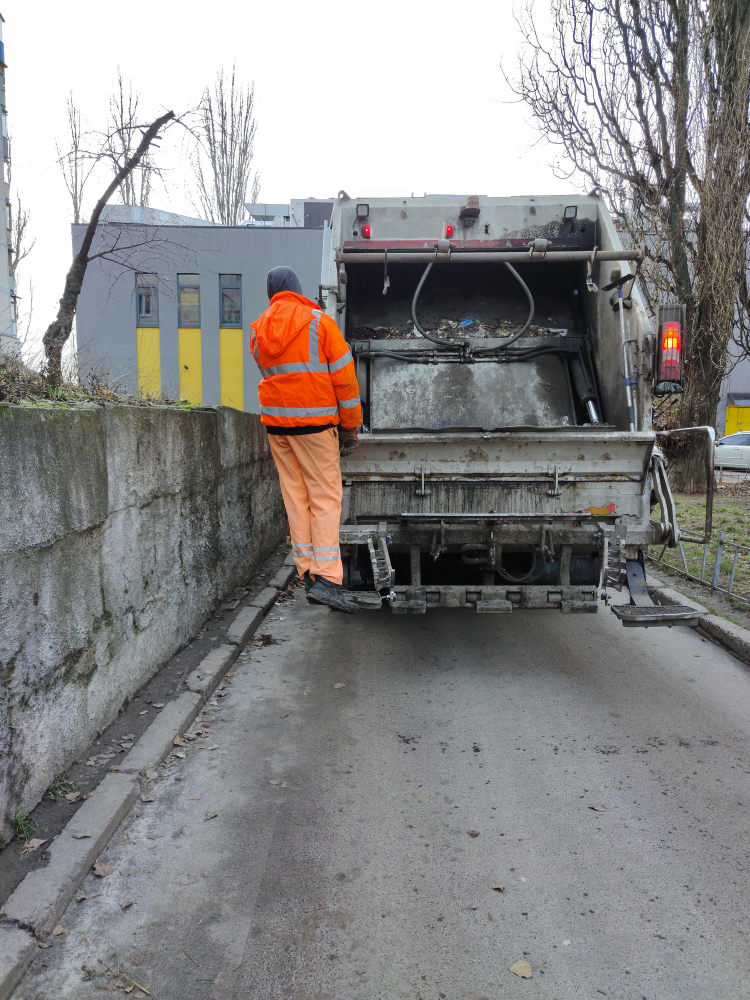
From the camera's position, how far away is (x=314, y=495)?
409cm

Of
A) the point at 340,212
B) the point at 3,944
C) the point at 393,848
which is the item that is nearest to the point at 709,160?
the point at 340,212

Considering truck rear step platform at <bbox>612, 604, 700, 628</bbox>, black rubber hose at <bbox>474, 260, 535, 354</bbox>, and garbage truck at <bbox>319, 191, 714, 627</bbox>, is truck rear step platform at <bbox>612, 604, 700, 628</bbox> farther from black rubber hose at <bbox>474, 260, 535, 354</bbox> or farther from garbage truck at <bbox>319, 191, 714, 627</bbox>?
black rubber hose at <bbox>474, 260, 535, 354</bbox>

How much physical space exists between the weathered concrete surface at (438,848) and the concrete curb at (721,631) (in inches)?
16.9

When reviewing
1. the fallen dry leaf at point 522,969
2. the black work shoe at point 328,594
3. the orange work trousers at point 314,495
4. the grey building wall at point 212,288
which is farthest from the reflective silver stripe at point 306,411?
the grey building wall at point 212,288

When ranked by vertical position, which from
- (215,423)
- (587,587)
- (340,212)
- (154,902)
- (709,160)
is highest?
(709,160)

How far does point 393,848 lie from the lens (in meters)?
2.71

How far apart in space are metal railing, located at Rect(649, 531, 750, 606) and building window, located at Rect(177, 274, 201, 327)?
61.3 ft

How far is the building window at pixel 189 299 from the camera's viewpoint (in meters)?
22.3

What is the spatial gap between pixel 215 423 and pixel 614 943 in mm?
4231

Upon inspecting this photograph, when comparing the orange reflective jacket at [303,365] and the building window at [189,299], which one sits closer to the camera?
the orange reflective jacket at [303,365]

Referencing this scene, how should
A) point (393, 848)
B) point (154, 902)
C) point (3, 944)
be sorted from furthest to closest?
1. point (393, 848)
2. point (154, 902)
3. point (3, 944)

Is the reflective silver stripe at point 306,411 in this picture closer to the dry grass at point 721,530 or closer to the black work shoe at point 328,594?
the black work shoe at point 328,594

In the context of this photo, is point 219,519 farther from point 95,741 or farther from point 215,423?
point 95,741

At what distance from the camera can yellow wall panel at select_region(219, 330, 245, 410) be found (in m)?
22.7
